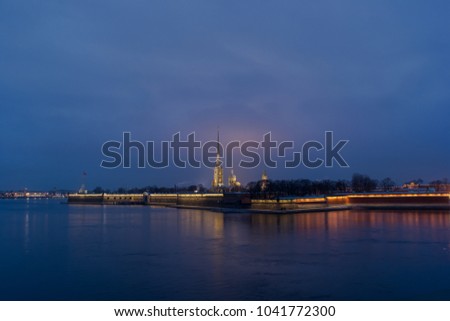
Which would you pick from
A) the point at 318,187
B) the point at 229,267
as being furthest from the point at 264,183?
the point at 229,267

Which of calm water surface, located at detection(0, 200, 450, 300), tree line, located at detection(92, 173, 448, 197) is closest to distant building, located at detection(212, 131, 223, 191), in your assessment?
tree line, located at detection(92, 173, 448, 197)

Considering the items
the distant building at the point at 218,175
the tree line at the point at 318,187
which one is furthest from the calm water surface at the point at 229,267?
the distant building at the point at 218,175

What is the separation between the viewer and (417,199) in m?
39.2

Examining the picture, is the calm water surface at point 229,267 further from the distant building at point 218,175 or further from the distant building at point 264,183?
the distant building at point 218,175

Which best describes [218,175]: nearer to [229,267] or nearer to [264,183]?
[264,183]

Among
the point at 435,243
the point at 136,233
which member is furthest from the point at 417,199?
A: the point at 136,233

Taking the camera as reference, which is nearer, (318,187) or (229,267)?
(229,267)

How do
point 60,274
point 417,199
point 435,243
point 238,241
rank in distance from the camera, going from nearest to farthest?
point 60,274 < point 435,243 < point 238,241 < point 417,199

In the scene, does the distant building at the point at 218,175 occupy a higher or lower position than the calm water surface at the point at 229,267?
higher

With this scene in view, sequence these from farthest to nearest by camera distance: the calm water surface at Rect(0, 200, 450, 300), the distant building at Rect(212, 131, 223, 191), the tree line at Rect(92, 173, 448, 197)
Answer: the distant building at Rect(212, 131, 223, 191) < the tree line at Rect(92, 173, 448, 197) < the calm water surface at Rect(0, 200, 450, 300)

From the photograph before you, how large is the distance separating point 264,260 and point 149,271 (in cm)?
315

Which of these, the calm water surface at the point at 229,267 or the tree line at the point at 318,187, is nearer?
the calm water surface at the point at 229,267

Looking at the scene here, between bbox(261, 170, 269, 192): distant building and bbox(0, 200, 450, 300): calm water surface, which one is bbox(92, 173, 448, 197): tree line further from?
bbox(0, 200, 450, 300): calm water surface
